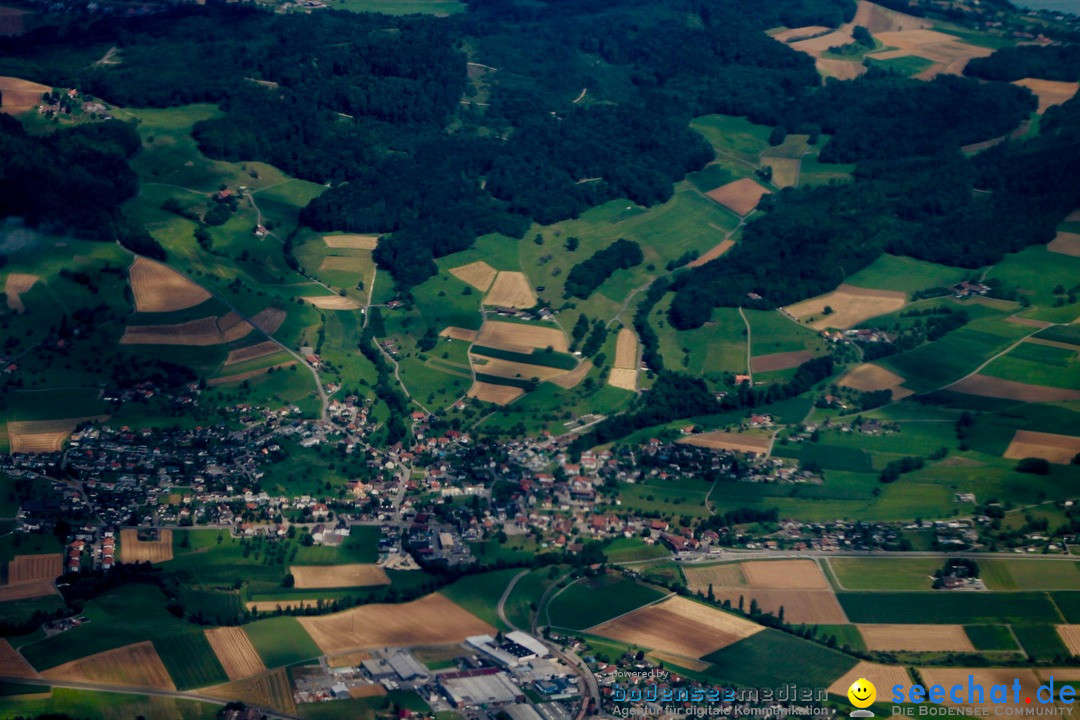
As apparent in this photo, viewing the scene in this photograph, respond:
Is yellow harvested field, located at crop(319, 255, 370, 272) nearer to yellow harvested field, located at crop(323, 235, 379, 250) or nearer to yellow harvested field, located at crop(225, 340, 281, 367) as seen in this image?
yellow harvested field, located at crop(323, 235, 379, 250)

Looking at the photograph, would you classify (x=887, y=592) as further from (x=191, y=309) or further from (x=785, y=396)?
(x=191, y=309)

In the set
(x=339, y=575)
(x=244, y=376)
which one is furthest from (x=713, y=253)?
(x=339, y=575)

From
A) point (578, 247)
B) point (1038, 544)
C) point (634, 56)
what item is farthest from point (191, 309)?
point (634, 56)

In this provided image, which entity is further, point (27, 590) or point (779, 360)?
point (779, 360)

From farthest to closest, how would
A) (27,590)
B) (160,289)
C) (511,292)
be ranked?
(511,292), (160,289), (27,590)

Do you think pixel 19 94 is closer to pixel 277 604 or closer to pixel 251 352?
pixel 251 352

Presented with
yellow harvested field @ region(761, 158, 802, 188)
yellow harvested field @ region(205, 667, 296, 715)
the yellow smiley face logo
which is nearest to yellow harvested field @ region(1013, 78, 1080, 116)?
yellow harvested field @ region(761, 158, 802, 188)

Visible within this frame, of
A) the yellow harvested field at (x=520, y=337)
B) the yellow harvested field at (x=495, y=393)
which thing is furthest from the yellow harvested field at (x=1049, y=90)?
the yellow harvested field at (x=495, y=393)

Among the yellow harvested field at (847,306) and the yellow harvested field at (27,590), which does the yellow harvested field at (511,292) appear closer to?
the yellow harvested field at (847,306)
